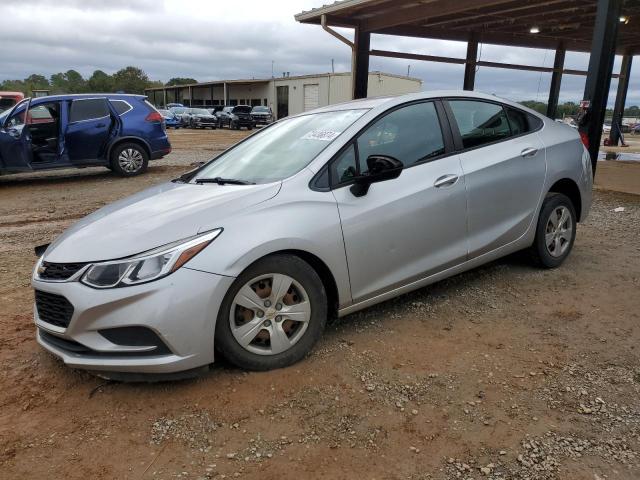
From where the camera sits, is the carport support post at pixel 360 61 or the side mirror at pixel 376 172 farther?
the carport support post at pixel 360 61

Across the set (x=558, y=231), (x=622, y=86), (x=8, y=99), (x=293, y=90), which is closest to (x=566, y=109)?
(x=293, y=90)

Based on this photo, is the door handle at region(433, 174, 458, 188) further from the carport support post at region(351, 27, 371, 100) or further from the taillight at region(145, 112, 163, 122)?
the carport support post at region(351, 27, 371, 100)

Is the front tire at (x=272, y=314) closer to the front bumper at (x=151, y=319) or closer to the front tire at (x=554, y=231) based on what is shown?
the front bumper at (x=151, y=319)

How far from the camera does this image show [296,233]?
298 cm

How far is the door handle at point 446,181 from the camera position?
12.0ft

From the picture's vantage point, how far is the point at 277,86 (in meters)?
44.4

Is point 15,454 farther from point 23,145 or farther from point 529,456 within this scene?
point 23,145

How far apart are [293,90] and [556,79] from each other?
86.5ft

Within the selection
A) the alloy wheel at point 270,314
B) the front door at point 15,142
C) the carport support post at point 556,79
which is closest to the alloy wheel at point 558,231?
the alloy wheel at point 270,314

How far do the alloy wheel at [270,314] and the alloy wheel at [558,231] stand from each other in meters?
2.63

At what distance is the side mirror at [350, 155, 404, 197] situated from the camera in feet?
10.6

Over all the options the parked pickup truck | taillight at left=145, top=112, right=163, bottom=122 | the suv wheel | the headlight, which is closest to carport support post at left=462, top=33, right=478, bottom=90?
taillight at left=145, top=112, right=163, bottom=122

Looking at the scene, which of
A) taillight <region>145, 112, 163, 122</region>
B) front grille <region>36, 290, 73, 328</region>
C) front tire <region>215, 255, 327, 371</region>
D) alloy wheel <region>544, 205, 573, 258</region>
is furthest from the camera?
taillight <region>145, 112, 163, 122</region>

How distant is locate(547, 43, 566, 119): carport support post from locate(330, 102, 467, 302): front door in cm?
1568
